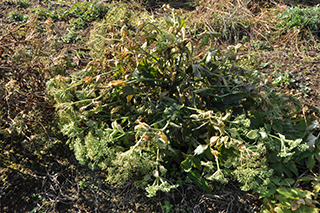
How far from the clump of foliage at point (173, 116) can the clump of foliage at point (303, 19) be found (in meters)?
1.66

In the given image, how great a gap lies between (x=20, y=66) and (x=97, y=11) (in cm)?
178

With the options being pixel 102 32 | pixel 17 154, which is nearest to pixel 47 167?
pixel 17 154

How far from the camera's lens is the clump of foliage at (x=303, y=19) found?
331cm

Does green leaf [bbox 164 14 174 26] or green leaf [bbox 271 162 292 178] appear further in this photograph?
green leaf [bbox 271 162 292 178]

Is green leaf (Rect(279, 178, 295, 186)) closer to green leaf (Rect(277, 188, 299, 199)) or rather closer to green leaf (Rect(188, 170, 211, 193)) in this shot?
green leaf (Rect(277, 188, 299, 199))

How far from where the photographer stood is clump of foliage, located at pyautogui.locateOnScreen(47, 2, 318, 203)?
1771 mm

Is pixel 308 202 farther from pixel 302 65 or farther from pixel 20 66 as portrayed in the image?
pixel 20 66

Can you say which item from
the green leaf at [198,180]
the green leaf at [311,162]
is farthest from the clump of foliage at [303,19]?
the green leaf at [198,180]

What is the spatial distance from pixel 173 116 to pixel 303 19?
2692 mm

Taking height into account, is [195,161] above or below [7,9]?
below

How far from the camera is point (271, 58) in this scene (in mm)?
3143

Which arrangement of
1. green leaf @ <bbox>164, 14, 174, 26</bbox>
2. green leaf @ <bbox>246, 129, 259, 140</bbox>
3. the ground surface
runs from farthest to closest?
the ground surface, green leaf @ <bbox>164, 14, 174, 26</bbox>, green leaf @ <bbox>246, 129, 259, 140</bbox>

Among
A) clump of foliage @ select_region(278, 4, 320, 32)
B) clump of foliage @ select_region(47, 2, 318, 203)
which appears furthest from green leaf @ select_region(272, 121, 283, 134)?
clump of foliage @ select_region(278, 4, 320, 32)

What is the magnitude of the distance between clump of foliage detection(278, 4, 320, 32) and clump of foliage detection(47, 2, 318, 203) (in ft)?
5.46
